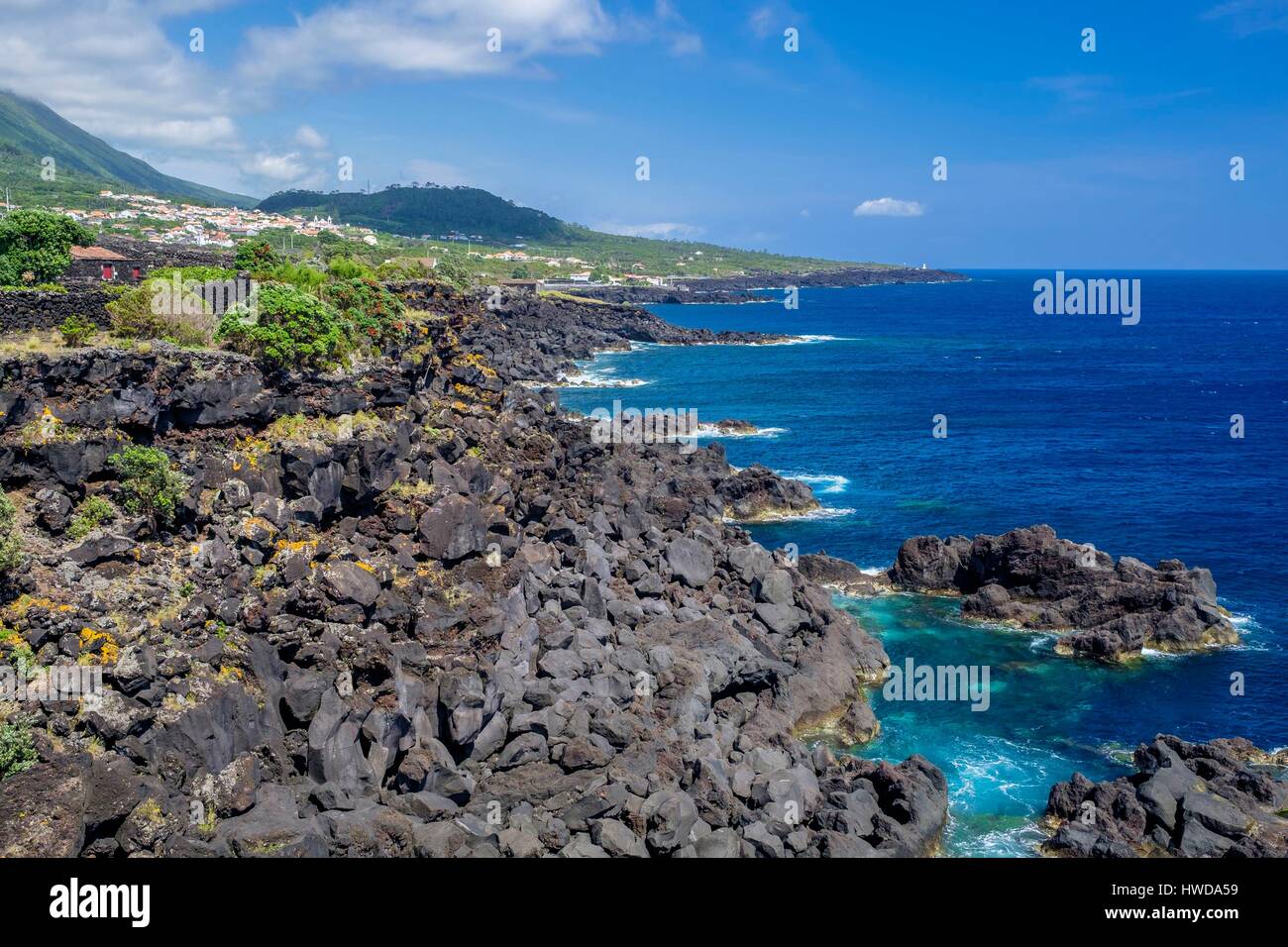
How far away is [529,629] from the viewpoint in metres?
34.0

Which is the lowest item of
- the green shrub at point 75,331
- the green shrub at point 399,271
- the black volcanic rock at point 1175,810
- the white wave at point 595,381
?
the black volcanic rock at point 1175,810

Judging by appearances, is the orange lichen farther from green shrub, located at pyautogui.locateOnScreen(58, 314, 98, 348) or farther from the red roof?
the red roof

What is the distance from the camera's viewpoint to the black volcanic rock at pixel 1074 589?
150ft

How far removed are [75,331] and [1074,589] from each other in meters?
47.6

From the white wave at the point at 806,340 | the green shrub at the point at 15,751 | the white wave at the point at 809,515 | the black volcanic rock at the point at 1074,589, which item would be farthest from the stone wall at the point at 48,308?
→ the white wave at the point at 806,340

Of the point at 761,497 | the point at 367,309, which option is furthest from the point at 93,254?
the point at 761,497

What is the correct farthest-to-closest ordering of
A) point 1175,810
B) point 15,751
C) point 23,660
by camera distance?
point 1175,810 → point 23,660 → point 15,751

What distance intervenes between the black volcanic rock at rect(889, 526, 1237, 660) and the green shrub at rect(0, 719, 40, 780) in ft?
138

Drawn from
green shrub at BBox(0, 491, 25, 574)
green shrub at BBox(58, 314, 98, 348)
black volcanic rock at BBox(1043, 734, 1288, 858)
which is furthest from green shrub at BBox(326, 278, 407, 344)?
black volcanic rock at BBox(1043, 734, 1288, 858)

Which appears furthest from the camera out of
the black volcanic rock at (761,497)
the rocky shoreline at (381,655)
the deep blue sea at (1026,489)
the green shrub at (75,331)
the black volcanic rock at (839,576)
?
the black volcanic rock at (761,497)

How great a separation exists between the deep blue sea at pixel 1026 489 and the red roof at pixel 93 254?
43.1 meters

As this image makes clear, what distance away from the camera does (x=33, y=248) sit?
45.3 metres

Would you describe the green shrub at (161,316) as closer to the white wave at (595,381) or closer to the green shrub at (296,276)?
the green shrub at (296,276)

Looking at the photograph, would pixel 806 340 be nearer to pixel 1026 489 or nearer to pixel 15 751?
pixel 1026 489
